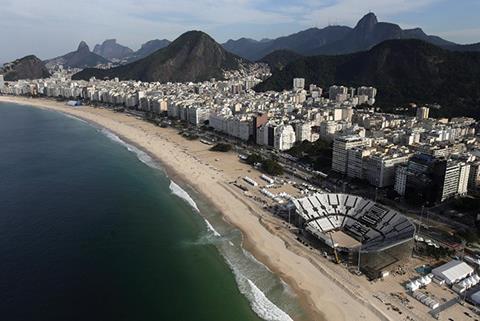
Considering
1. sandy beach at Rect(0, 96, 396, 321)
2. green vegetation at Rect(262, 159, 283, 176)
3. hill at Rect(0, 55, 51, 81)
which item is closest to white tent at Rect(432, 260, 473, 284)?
sandy beach at Rect(0, 96, 396, 321)

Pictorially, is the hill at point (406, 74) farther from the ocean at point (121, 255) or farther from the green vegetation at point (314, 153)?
the ocean at point (121, 255)

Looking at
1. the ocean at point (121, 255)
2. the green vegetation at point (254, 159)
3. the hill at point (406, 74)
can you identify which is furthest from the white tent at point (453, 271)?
the hill at point (406, 74)

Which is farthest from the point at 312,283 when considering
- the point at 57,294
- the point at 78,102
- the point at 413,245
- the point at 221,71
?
the point at 221,71

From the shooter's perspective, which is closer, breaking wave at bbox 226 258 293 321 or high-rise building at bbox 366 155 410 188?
breaking wave at bbox 226 258 293 321

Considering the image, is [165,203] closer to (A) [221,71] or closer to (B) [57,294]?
(B) [57,294]

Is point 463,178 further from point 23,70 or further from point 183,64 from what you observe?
point 23,70

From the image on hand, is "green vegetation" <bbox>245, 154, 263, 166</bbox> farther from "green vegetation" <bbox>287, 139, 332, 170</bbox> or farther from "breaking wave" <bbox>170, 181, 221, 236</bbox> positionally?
"breaking wave" <bbox>170, 181, 221, 236</bbox>

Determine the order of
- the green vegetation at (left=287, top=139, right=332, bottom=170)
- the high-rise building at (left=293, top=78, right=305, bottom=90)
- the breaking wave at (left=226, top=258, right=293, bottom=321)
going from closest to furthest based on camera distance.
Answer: the breaking wave at (left=226, top=258, right=293, bottom=321)
the green vegetation at (left=287, top=139, right=332, bottom=170)
the high-rise building at (left=293, top=78, right=305, bottom=90)
